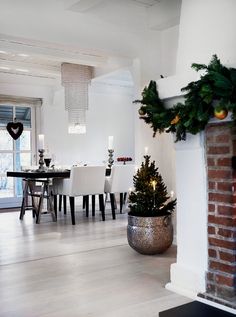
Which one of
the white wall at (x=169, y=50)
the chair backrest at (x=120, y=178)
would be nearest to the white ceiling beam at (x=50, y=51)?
the white wall at (x=169, y=50)

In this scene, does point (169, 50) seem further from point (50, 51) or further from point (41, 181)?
point (41, 181)

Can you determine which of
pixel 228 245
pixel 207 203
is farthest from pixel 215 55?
pixel 228 245

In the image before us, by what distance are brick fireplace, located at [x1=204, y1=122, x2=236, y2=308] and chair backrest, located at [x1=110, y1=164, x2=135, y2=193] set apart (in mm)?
3809

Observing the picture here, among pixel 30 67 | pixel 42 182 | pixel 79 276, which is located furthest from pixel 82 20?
pixel 42 182

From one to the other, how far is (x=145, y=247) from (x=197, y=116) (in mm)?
1722

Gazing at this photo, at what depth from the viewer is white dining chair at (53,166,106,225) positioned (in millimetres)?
5828

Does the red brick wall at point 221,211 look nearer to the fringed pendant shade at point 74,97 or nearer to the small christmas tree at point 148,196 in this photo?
the small christmas tree at point 148,196

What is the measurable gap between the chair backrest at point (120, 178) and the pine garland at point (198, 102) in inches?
140

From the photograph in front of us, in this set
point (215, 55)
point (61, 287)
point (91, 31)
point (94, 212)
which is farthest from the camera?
point (94, 212)

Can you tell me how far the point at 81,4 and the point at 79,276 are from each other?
2.51m

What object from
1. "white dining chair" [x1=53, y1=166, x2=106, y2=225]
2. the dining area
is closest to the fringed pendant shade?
the dining area

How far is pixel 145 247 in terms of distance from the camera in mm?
3812

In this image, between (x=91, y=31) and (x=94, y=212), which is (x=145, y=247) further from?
(x=94, y=212)

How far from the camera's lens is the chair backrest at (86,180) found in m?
5.83
